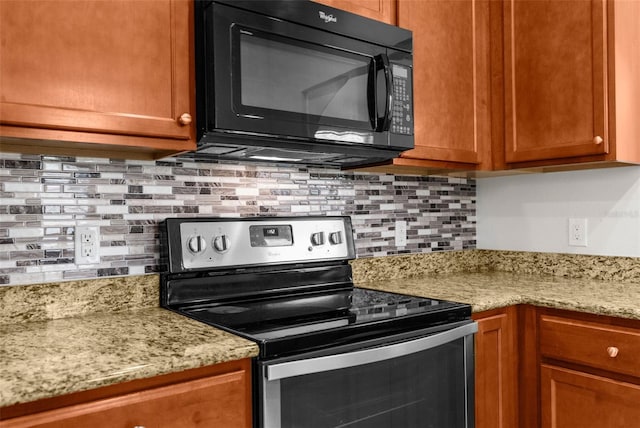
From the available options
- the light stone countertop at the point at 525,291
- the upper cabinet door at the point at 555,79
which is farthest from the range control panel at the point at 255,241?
the upper cabinet door at the point at 555,79

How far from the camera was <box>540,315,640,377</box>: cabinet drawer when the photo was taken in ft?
5.01

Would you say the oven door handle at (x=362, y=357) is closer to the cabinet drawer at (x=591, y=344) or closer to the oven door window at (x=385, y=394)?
the oven door window at (x=385, y=394)

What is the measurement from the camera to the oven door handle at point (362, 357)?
1.19m

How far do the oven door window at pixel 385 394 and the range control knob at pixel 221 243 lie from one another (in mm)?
580

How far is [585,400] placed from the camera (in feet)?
5.34

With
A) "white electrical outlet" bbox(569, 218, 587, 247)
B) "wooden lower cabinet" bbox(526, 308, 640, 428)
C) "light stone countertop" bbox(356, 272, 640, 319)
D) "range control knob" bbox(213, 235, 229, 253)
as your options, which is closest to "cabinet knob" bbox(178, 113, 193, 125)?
"range control knob" bbox(213, 235, 229, 253)

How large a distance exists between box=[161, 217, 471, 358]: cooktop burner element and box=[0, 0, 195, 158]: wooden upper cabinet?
382mm

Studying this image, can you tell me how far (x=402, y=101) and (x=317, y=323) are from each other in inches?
31.4

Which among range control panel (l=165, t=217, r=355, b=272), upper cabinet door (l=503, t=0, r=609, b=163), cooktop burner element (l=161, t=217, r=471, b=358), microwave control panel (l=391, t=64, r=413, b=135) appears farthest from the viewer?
upper cabinet door (l=503, t=0, r=609, b=163)

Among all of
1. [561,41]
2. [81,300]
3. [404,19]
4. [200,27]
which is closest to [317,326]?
[81,300]

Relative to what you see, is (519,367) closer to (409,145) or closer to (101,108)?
(409,145)

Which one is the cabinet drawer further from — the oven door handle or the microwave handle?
the microwave handle

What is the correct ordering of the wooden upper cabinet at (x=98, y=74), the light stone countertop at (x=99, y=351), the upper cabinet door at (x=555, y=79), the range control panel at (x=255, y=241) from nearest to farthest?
the light stone countertop at (x=99, y=351) → the wooden upper cabinet at (x=98, y=74) → the range control panel at (x=255, y=241) → the upper cabinet door at (x=555, y=79)

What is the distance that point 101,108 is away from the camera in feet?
4.18
